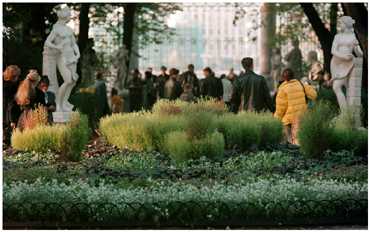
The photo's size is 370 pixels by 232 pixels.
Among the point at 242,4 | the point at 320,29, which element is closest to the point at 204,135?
the point at 320,29

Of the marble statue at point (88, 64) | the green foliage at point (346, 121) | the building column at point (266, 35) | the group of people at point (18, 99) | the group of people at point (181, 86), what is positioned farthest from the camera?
the building column at point (266, 35)

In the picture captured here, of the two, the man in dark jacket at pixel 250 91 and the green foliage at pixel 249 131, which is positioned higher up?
the man in dark jacket at pixel 250 91

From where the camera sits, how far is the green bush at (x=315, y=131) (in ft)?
48.5

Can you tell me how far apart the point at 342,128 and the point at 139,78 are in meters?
15.6

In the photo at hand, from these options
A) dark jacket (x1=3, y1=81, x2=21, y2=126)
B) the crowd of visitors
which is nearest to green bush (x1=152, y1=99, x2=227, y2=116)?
the crowd of visitors

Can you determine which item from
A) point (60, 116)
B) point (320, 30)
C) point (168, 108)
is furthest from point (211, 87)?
point (168, 108)

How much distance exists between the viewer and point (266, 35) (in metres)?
40.1

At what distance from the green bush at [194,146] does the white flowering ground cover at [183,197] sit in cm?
94

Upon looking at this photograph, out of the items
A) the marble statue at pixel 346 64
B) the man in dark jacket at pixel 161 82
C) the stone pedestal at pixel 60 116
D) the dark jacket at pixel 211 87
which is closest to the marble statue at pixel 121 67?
the man in dark jacket at pixel 161 82

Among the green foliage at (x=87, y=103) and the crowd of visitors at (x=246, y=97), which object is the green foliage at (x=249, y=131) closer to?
the crowd of visitors at (x=246, y=97)

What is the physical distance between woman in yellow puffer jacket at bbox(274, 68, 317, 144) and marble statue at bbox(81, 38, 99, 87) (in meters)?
14.7

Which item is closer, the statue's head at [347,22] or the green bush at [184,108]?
the green bush at [184,108]

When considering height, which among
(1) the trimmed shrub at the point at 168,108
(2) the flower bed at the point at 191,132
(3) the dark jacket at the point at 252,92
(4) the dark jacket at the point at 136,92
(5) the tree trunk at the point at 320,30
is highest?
(5) the tree trunk at the point at 320,30

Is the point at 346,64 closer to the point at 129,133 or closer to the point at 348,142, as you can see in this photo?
the point at 348,142
